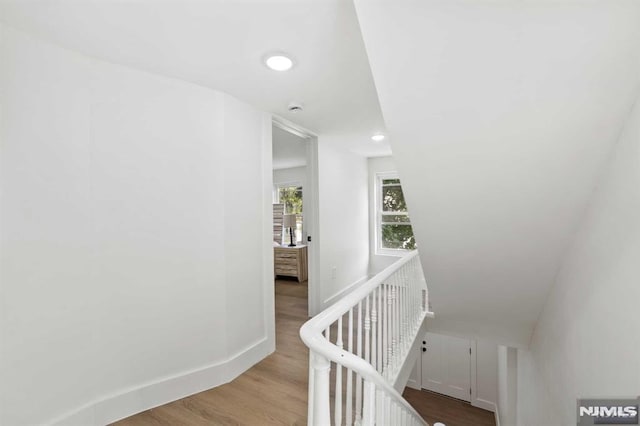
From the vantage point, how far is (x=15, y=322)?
137 centimetres

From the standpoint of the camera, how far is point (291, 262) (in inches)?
210

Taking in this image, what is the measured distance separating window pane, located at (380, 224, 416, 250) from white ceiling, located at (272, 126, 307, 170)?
74.9 inches

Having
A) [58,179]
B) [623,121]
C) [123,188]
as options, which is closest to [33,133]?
[58,179]

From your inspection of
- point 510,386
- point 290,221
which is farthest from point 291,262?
point 510,386

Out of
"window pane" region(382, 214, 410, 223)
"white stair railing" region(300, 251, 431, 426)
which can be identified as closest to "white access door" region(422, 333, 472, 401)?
"window pane" region(382, 214, 410, 223)

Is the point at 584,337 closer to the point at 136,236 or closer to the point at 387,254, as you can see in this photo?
the point at 136,236

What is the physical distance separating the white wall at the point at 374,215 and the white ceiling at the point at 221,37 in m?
2.69

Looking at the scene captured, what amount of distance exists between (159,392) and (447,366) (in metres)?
4.49

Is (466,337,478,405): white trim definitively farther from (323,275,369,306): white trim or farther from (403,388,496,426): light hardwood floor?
(323,275,369,306): white trim

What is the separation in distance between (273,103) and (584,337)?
2.55 metres

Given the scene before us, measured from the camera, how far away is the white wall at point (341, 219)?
11.2 feet

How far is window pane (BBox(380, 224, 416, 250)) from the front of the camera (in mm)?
4781

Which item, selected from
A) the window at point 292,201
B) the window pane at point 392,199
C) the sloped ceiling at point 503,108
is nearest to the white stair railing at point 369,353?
the sloped ceiling at point 503,108

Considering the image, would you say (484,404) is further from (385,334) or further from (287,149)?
(287,149)
